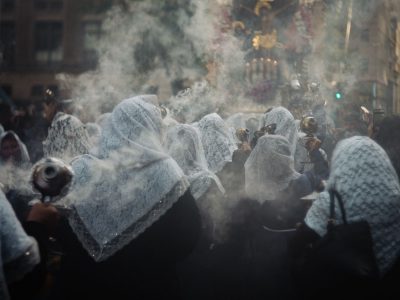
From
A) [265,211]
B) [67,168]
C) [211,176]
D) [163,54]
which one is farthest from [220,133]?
[163,54]

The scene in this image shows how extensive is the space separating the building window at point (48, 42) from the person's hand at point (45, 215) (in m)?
27.6

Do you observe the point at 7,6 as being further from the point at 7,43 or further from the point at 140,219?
the point at 140,219

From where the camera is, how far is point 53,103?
582cm

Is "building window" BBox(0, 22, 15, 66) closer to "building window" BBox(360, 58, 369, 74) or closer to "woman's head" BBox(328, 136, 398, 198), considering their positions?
"building window" BBox(360, 58, 369, 74)

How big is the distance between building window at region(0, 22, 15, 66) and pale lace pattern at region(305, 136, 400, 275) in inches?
1119

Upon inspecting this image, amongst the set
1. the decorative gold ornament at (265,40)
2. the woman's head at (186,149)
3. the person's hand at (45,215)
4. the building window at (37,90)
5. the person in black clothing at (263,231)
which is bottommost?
the building window at (37,90)

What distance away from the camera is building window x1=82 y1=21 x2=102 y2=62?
→ 28.0 m

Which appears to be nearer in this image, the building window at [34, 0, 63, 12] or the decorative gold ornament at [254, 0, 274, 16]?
the decorative gold ornament at [254, 0, 274, 16]

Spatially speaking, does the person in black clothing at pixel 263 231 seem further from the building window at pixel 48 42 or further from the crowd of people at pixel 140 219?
the building window at pixel 48 42

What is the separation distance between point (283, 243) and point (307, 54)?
12831 millimetres

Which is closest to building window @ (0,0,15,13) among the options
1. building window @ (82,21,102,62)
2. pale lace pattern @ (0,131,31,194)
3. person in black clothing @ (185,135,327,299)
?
building window @ (82,21,102,62)

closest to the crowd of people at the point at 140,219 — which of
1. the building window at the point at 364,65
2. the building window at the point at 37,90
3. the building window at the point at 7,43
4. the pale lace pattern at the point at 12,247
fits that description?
A: the pale lace pattern at the point at 12,247

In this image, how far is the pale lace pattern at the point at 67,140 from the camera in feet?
17.0

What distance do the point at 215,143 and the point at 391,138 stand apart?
2242 millimetres
